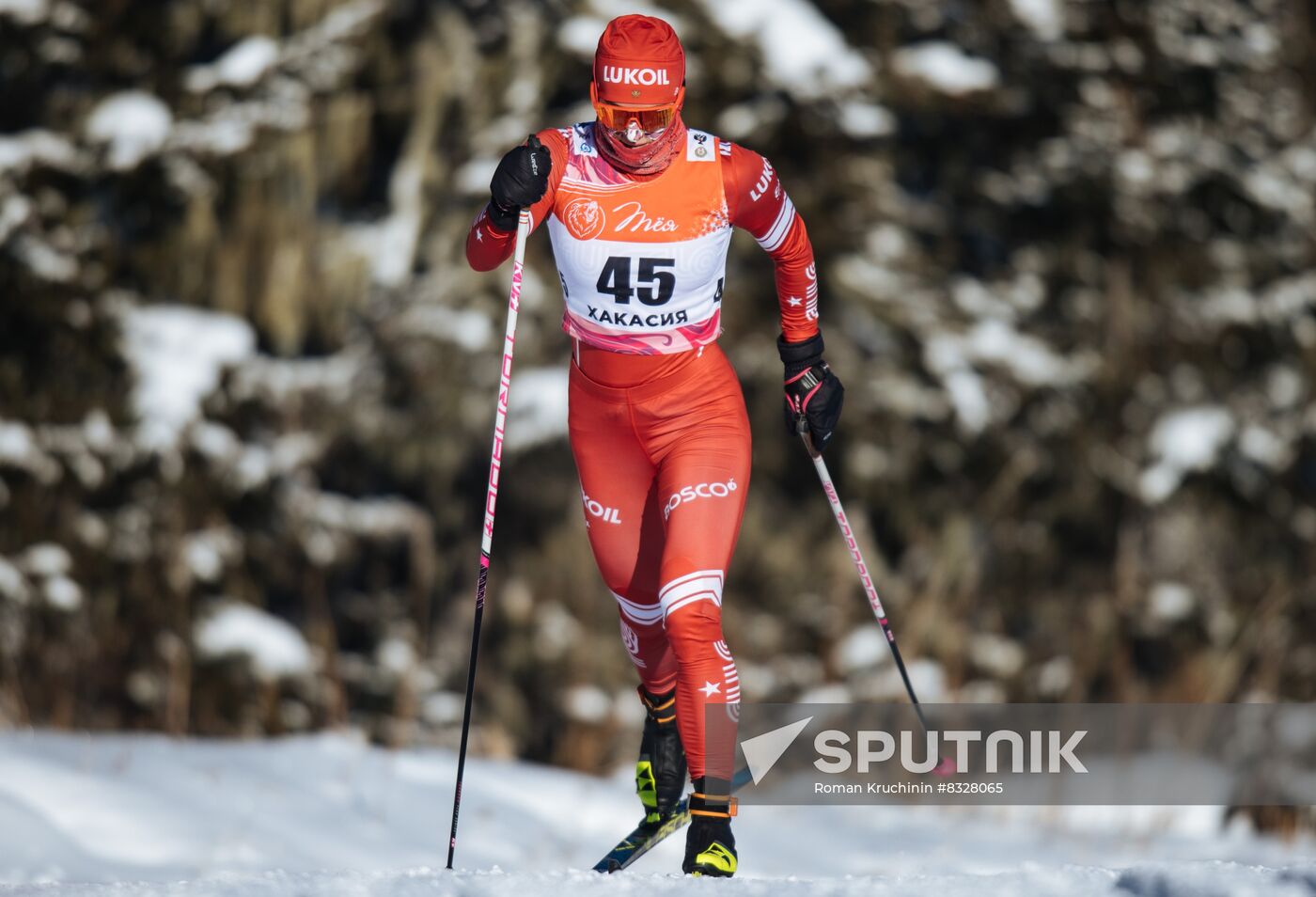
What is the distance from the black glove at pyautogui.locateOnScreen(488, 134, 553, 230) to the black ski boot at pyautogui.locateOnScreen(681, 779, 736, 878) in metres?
1.90

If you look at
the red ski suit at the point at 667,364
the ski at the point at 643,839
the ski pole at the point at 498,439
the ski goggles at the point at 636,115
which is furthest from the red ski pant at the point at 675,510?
the ski goggles at the point at 636,115

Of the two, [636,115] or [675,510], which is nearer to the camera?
[636,115]

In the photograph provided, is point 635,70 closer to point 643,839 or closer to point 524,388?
point 643,839

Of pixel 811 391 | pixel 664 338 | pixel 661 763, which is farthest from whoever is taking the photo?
pixel 661 763

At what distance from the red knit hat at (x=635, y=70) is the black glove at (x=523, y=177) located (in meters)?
0.26

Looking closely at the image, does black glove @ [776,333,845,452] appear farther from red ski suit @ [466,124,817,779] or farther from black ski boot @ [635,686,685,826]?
black ski boot @ [635,686,685,826]

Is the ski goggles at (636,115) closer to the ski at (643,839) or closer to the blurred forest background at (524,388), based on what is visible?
the ski at (643,839)

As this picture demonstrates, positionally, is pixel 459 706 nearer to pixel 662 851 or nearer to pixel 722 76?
pixel 662 851

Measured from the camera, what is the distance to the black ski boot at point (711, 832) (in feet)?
13.4

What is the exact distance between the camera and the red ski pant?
4180 millimetres

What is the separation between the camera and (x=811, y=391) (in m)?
Answer: 4.66

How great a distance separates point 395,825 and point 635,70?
4.66 metres

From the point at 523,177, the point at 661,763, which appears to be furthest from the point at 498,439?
the point at 661,763

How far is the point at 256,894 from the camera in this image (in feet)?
11.4
